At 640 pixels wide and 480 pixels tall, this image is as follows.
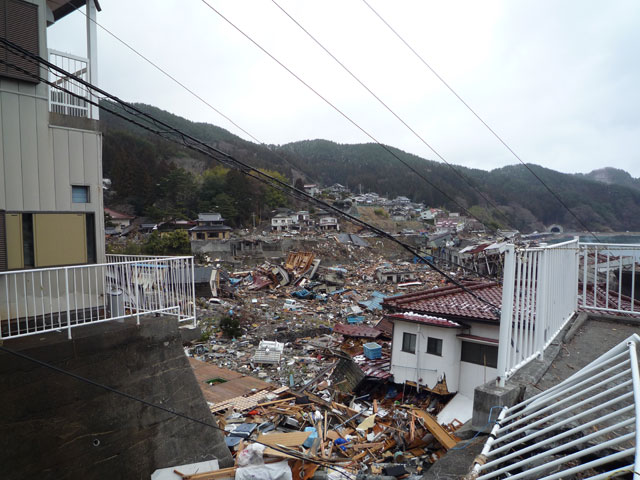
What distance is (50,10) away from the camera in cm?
600

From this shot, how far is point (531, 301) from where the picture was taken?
10.5ft

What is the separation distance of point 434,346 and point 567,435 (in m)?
8.07

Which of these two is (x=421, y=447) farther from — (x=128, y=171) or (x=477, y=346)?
(x=128, y=171)

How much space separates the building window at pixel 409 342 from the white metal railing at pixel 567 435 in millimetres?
7718

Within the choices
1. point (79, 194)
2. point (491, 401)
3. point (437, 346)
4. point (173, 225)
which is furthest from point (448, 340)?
point (173, 225)

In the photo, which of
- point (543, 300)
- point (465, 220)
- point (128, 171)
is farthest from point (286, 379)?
point (465, 220)

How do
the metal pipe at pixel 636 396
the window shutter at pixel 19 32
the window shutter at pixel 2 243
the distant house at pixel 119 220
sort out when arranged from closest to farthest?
the metal pipe at pixel 636 396 < the window shutter at pixel 2 243 < the window shutter at pixel 19 32 < the distant house at pixel 119 220

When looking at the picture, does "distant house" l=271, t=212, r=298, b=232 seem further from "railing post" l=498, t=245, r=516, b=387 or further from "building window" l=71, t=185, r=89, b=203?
"railing post" l=498, t=245, r=516, b=387

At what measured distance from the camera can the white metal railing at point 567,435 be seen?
1865 mm

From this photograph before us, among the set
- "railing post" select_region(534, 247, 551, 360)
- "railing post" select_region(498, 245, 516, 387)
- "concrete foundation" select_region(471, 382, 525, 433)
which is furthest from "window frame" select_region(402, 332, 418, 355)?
"railing post" select_region(498, 245, 516, 387)

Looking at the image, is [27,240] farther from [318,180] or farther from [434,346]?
[318,180]

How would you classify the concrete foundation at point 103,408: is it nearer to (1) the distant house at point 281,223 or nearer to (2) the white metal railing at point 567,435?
(2) the white metal railing at point 567,435

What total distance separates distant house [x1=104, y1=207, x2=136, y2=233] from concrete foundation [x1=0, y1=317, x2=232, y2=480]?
146 feet

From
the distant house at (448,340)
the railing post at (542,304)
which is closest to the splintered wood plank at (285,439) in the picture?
the railing post at (542,304)
